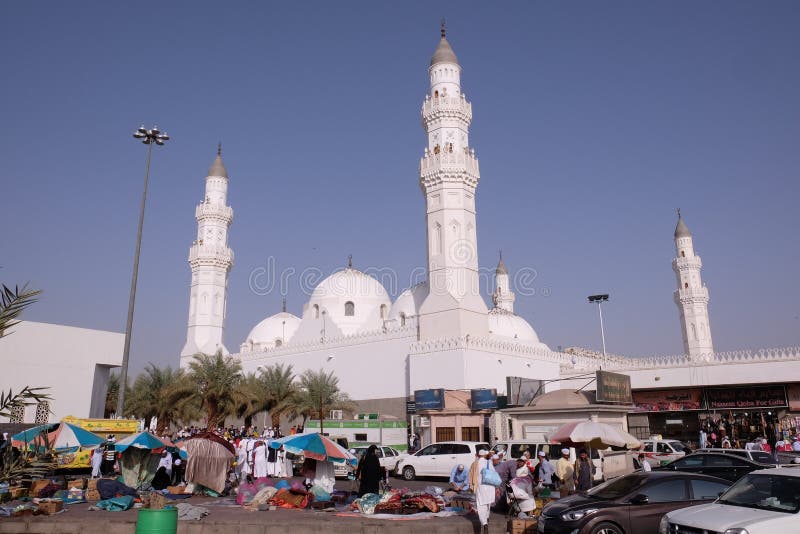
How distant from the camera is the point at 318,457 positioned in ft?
41.7

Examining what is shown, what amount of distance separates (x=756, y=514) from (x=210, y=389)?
28238 mm

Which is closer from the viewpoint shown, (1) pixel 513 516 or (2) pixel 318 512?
(1) pixel 513 516

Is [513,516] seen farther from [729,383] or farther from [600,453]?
[729,383]

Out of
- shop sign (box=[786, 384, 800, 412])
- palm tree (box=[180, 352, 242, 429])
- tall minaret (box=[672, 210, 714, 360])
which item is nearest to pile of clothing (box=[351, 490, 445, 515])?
palm tree (box=[180, 352, 242, 429])

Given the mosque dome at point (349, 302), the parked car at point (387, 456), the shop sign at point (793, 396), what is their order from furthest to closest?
the mosque dome at point (349, 302)
the shop sign at point (793, 396)
the parked car at point (387, 456)

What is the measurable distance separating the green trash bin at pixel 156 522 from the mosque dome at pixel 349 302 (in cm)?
3545

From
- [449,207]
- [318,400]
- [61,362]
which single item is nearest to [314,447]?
[61,362]

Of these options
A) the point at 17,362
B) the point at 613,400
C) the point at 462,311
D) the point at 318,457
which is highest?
the point at 462,311

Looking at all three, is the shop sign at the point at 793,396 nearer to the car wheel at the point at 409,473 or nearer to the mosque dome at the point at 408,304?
the mosque dome at the point at 408,304

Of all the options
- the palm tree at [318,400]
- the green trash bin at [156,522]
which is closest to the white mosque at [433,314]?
the palm tree at [318,400]

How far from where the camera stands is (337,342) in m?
38.3

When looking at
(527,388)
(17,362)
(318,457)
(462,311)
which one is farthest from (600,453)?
(17,362)

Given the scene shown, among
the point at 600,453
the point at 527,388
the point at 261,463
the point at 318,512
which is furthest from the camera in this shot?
the point at 527,388

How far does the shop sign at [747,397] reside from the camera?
1334 inches
